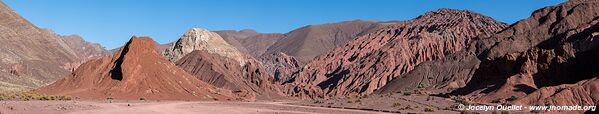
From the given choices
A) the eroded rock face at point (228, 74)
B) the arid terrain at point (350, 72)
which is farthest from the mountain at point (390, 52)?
the eroded rock face at point (228, 74)

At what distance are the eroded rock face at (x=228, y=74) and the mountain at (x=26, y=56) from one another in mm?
24107

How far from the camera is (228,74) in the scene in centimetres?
11225

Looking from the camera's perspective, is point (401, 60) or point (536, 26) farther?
point (401, 60)

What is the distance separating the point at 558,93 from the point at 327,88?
103620 millimetres

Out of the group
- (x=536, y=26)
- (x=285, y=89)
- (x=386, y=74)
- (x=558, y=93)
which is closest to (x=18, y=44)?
(x=285, y=89)

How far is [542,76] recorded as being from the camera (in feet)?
190

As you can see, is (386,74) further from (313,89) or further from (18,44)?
(18,44)

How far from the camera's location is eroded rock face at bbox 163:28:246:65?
128875 millimetres

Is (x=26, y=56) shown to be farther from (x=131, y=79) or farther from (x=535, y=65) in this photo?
(x=535, y=65)

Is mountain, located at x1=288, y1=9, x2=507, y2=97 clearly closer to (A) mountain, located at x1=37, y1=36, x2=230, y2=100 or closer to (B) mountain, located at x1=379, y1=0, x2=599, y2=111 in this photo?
(B) mountain, located at x1=379, y1=0, x2=599, y2=111

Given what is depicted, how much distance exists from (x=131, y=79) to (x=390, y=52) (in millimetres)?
83756

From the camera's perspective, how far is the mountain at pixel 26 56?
9319 cm

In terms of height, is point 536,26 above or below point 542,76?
above

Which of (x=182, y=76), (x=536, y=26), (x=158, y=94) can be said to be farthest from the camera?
(x=536, y=26)
